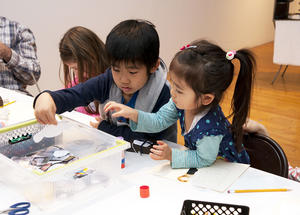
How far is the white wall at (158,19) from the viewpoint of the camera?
284cm

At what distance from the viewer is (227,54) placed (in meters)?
0.93

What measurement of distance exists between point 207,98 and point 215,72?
77 mm

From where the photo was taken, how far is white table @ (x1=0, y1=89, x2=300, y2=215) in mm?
750

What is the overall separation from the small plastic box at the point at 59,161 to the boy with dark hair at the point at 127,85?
0.07m

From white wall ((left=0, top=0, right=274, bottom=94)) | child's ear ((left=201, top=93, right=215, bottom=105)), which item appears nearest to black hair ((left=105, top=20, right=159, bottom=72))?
child's ear ((left=201, top=93, right=215, bottom=105))

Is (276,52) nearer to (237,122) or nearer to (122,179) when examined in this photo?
(237,122)

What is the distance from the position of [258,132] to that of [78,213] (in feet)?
2.06

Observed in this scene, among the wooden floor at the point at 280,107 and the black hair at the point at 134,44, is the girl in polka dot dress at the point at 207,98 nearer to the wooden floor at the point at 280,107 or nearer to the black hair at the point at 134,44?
the black hair at the point at 134,44

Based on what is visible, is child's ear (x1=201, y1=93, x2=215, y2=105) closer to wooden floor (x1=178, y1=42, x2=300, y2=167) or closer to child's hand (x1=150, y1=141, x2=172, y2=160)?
child's hand (x1=150, y1=141, x2=172, y2=160)

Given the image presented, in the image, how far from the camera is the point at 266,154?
1056 mm

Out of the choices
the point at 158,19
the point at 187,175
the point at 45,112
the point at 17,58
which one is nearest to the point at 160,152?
the point at 187,175

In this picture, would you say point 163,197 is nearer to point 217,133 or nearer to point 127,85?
point 217,133

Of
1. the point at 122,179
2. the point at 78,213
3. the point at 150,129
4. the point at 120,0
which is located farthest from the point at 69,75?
the point at 120,0

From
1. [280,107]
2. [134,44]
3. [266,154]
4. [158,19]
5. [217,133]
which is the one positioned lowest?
[280,107]
